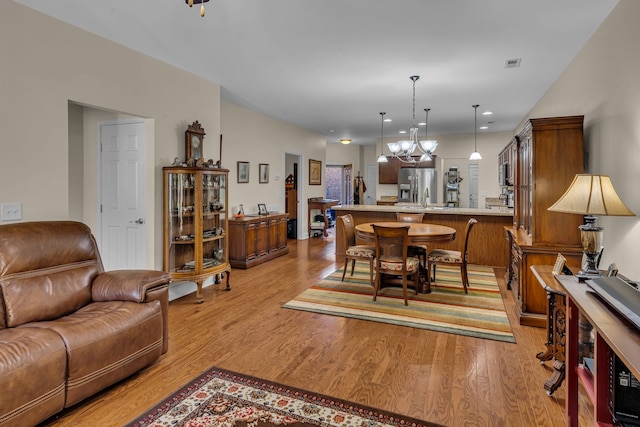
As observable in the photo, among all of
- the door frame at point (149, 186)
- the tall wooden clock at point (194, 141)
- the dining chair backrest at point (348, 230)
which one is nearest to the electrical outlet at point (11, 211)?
the door frame at point (149, 186)

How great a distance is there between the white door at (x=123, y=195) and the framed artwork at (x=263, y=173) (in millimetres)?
2932

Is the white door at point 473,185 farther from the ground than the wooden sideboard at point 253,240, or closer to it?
farther from the ground

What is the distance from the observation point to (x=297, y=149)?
8367 mm

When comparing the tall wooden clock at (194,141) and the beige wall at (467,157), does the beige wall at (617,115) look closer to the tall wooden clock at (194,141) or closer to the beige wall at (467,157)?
the tall wooden clock at (194,141)

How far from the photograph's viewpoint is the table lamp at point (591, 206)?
2221 mm

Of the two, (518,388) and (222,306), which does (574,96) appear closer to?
(518,388)

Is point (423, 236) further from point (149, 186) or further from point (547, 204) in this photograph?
point (149, 186)

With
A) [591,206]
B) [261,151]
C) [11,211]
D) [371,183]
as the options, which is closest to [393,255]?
[591,206]

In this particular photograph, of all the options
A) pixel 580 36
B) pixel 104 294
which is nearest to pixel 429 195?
pixel 580 36

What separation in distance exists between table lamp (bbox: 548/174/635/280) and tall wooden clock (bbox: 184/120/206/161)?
378 cm

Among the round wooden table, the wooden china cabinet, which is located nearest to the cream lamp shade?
the wooden china cabinet

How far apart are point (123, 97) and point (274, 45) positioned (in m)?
1.59

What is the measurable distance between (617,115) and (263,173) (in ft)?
17.7

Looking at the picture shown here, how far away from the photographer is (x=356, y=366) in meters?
2.68
